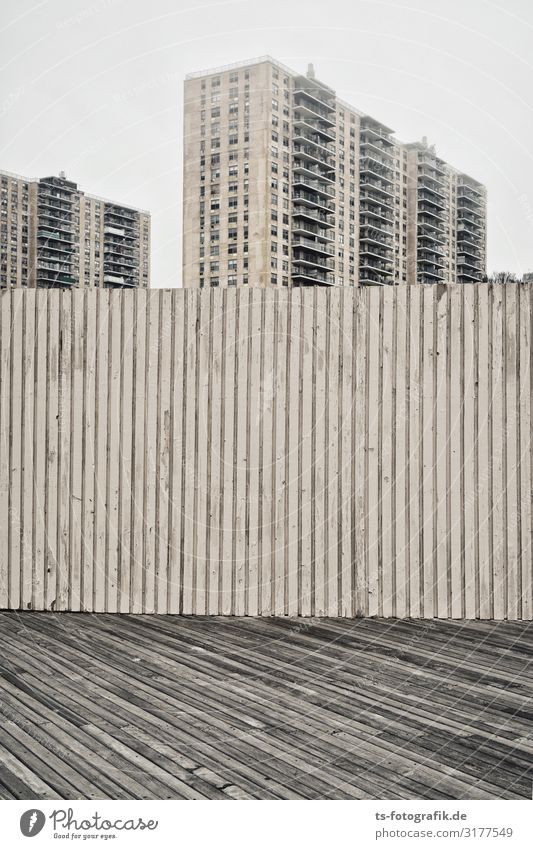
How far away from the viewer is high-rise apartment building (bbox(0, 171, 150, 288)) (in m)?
4.98

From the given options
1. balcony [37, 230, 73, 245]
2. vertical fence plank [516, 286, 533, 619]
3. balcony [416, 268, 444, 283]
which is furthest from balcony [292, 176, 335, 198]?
vertical fence plank [516, 286, 533, 619]

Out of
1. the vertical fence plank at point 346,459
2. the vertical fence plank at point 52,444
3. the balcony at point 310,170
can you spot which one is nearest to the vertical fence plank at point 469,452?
the vertical fence plank at point 346,459

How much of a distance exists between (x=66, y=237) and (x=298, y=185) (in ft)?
6.18

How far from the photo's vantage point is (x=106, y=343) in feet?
12.3

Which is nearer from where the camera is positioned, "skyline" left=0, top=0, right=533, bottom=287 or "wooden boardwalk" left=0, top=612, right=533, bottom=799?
"wooden boardwalk" left=0, top=612, right=533, bottom=799

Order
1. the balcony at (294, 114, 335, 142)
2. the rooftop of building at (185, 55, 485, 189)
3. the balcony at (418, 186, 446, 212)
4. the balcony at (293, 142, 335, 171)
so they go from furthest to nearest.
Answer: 1. the balcony at (418, 186, 446, 212)
2. the balcony at (294, 114, 335, 142)
3. the balcony at (293, 142, 335, 171)
4. the rooftop of building at (185, 55, 485, 189)

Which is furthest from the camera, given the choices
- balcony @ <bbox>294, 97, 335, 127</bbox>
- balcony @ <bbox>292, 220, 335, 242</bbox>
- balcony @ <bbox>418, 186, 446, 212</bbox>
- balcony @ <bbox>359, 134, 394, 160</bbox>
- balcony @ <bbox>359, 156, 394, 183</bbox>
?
balcony @ <bbox>359, 156, 394, 183</bbox>

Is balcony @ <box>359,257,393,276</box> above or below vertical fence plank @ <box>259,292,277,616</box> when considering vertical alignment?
above

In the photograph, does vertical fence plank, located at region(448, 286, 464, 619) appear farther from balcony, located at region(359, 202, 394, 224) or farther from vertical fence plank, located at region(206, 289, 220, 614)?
balcony, located at region(359, 202, 394, 224)

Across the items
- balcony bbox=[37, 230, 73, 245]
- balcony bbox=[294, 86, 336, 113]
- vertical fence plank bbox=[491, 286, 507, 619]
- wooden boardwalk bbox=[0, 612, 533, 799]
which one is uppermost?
balcony bbox=[294, 86, 336, 113]

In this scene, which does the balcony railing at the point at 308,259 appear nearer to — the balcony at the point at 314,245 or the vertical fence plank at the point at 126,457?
the balcony at the point at 314,245

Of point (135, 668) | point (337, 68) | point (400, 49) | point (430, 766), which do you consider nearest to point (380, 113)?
point (337, 68)

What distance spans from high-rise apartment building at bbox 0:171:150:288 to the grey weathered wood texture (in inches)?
48.4
